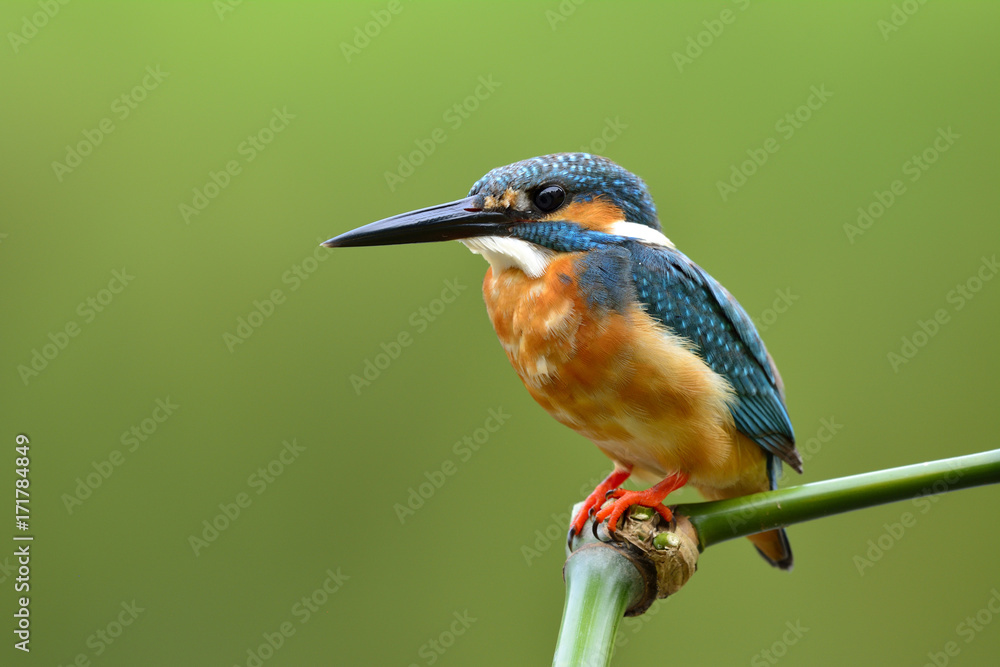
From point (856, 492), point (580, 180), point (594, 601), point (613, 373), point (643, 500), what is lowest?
point (594, 601)

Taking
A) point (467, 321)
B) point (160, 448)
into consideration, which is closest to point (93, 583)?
point (160, 448)

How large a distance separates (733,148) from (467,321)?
1278 mm

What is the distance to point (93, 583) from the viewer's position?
3.36 meters

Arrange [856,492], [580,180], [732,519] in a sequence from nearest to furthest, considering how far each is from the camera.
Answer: [856,492] < [732,519] < [580,180]

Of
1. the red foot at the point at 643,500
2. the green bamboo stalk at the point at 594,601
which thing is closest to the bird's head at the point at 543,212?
the red foot at the point at 643,500

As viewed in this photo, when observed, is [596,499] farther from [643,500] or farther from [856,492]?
[856,492]

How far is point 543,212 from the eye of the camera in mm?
1840

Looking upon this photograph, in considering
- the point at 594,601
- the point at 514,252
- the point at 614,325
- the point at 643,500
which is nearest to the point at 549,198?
the point at 514,252

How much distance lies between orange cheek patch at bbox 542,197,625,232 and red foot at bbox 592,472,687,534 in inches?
20.6

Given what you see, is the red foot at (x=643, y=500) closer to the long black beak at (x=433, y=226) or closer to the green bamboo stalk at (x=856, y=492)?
the green bamboo stalk at (x=856, y=492)

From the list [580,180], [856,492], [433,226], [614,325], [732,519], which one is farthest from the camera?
[580,180]

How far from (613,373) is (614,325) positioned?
0.09 meters

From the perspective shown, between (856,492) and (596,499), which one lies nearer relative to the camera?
(856,492)

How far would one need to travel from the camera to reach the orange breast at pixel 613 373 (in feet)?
5.72
